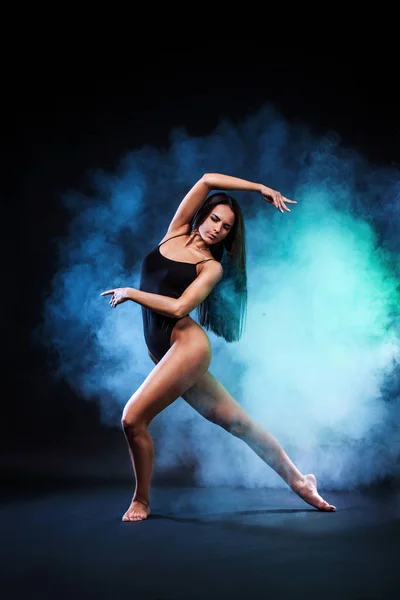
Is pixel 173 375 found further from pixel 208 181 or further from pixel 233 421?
pixel 208 181

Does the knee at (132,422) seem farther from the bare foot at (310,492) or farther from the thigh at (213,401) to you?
the bare foot at (310,492)

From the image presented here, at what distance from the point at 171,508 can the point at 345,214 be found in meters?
2.35

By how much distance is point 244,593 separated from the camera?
2.36m

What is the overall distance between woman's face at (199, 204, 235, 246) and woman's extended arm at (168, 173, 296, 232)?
0.10m

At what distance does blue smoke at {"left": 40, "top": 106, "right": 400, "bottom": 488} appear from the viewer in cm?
481

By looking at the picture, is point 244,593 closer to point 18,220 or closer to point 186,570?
point 186,570

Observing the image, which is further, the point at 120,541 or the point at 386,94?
the point at 386,94

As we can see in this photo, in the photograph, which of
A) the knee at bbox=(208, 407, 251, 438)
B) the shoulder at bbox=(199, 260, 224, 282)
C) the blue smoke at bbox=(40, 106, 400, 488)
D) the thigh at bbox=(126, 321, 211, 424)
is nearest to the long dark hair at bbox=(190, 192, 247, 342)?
the shoulder at bbox=(199, 260, 224, 282)

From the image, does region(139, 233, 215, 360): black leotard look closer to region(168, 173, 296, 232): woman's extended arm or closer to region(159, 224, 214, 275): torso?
region(159, 224, 214, 275): torso

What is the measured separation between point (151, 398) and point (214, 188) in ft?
3.79

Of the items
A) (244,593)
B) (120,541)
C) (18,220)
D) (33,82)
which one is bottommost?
(244,593)

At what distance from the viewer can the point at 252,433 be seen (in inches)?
147

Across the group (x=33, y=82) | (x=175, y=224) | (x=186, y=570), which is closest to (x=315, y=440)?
(x=175, y=224)

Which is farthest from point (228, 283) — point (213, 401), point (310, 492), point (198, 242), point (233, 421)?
point (310, 492)
